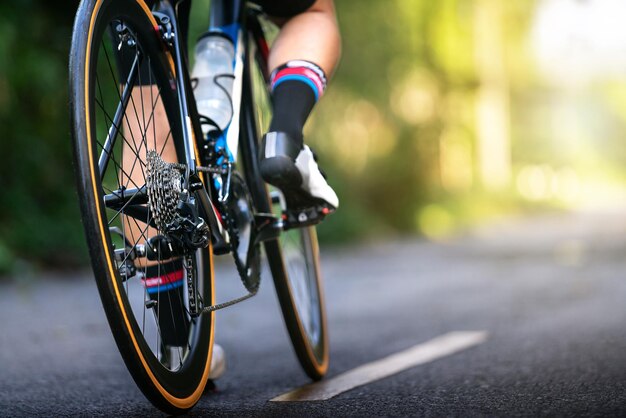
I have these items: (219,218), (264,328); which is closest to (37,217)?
(264,328)

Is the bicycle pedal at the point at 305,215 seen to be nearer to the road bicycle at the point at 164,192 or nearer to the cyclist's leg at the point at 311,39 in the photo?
the road bicycle at the point at 164,192

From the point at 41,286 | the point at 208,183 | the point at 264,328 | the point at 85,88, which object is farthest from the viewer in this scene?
the point at 41,286

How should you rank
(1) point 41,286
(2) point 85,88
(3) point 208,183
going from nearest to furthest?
(2) point 85,88 → (3) point 208,183 → (1) point 41,286

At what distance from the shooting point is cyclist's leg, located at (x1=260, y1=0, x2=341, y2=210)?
249cm

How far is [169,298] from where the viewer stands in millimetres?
2363

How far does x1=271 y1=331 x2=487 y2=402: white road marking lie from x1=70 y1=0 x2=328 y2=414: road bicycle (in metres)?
0.17

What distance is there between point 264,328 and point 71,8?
3753mm

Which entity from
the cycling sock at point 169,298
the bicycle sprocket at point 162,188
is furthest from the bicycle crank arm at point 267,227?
the bicycle sprocket at point 162,188

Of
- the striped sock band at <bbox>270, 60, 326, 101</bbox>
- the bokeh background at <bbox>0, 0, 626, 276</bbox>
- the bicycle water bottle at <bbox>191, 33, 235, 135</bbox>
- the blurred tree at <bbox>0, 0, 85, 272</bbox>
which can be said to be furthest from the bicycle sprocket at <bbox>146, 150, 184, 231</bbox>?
the blurred tree at <bbox>0, 0, 85, 272</bbox>

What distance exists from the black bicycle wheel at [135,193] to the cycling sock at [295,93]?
27 cm

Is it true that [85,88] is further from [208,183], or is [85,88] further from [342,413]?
[342,413]

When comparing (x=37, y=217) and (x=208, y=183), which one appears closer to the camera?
(x=208, y=183)

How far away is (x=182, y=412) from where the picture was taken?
7.15 ft

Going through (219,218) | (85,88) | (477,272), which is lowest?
(477,272)
